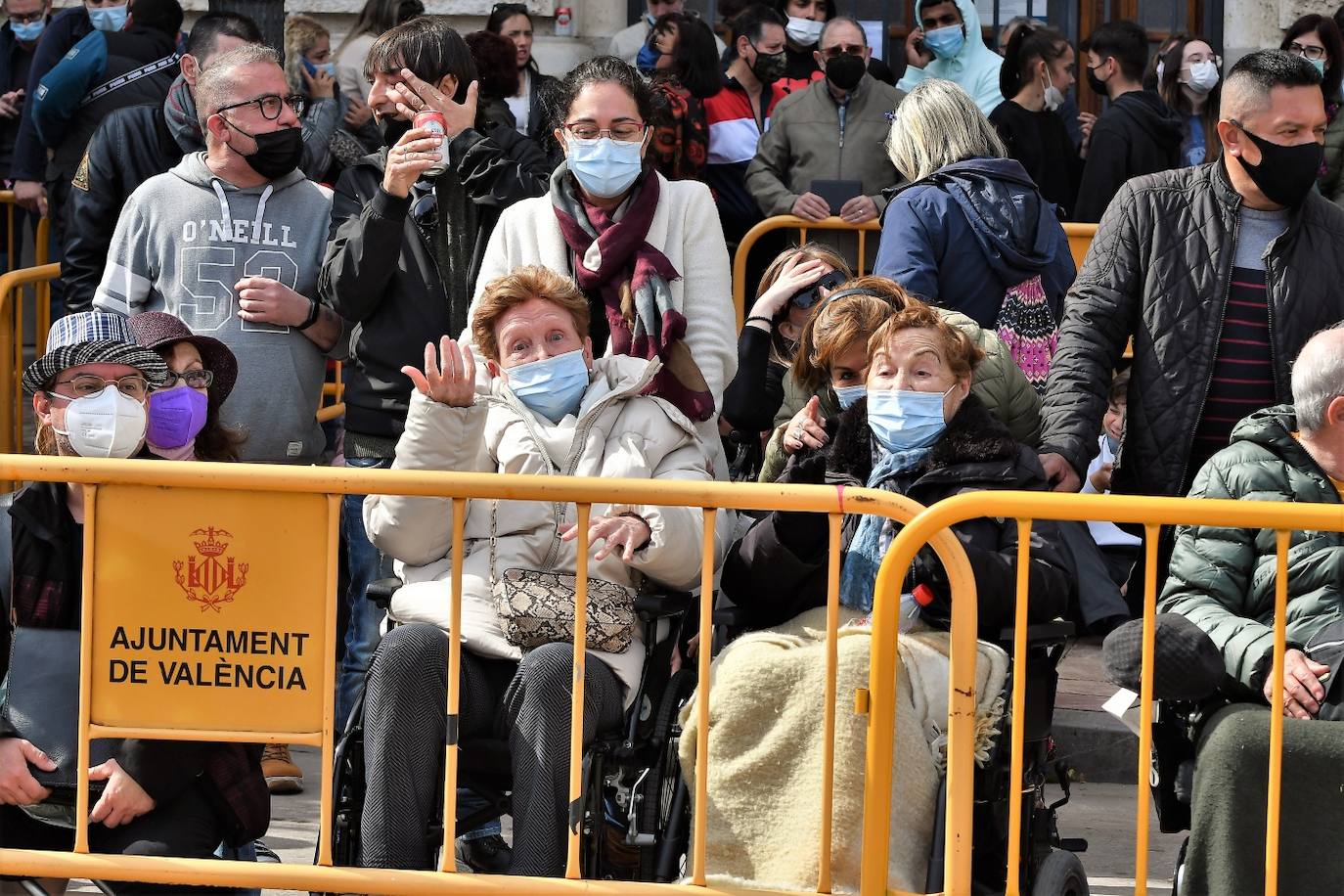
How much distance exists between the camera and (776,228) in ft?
25.4

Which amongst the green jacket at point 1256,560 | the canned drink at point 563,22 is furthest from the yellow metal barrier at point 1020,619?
the canned drink at point 563,22

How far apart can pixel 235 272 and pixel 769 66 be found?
3.54 m

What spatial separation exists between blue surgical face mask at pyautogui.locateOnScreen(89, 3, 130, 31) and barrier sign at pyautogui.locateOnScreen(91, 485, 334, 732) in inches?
206

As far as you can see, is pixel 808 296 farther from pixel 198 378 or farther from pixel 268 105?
pixel 198 378

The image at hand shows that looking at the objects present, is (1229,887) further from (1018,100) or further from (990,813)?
(1018,100)

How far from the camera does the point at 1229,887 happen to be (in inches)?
157

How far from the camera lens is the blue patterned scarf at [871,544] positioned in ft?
14.9

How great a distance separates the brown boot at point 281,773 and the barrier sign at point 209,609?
1879 millimetres

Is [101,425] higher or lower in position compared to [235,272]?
lower

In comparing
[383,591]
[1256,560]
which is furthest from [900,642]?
[383,591]

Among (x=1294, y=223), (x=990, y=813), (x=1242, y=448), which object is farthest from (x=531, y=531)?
(x=1294, y=223)

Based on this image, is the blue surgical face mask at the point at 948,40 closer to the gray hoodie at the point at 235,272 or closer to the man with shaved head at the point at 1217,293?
the man with shaved head at the point at 1217,293

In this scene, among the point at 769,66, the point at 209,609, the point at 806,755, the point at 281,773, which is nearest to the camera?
the point at 209,609

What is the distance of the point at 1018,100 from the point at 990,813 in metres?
4.92
